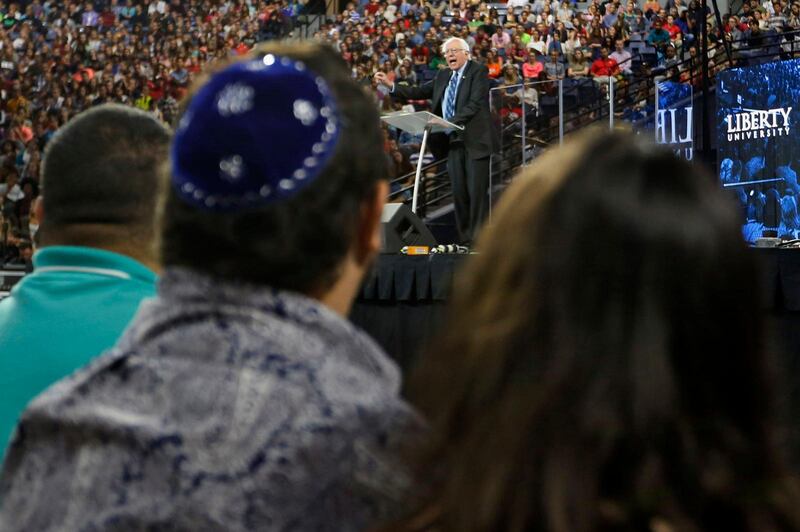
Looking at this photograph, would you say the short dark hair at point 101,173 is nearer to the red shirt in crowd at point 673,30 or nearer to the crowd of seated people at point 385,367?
the crowd of seated people at point 385,367

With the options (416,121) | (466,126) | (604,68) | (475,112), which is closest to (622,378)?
(416,121)

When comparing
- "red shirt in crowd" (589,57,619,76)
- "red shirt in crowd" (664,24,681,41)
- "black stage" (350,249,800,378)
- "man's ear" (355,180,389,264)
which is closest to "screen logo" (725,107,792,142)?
"black stage" (350,249,800,378)

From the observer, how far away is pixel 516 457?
2.27 ft

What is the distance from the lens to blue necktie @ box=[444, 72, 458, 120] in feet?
27.4

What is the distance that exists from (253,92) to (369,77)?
48.9 ft

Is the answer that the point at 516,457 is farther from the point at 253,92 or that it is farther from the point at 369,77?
the point at 369,77

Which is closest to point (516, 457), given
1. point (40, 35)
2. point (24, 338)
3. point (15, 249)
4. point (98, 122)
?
point (24, 338)

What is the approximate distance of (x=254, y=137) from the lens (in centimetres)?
82

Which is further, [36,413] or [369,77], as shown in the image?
[369,77]

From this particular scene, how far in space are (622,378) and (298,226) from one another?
27cm

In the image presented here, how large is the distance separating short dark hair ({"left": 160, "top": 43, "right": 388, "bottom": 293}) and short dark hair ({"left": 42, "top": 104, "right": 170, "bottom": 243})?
2.16ft

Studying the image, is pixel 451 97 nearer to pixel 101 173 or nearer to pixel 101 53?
pixel 101 173

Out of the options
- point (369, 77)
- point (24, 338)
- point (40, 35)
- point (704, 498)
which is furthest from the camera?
point (40, 35)

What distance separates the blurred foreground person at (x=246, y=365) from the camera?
78 cm
